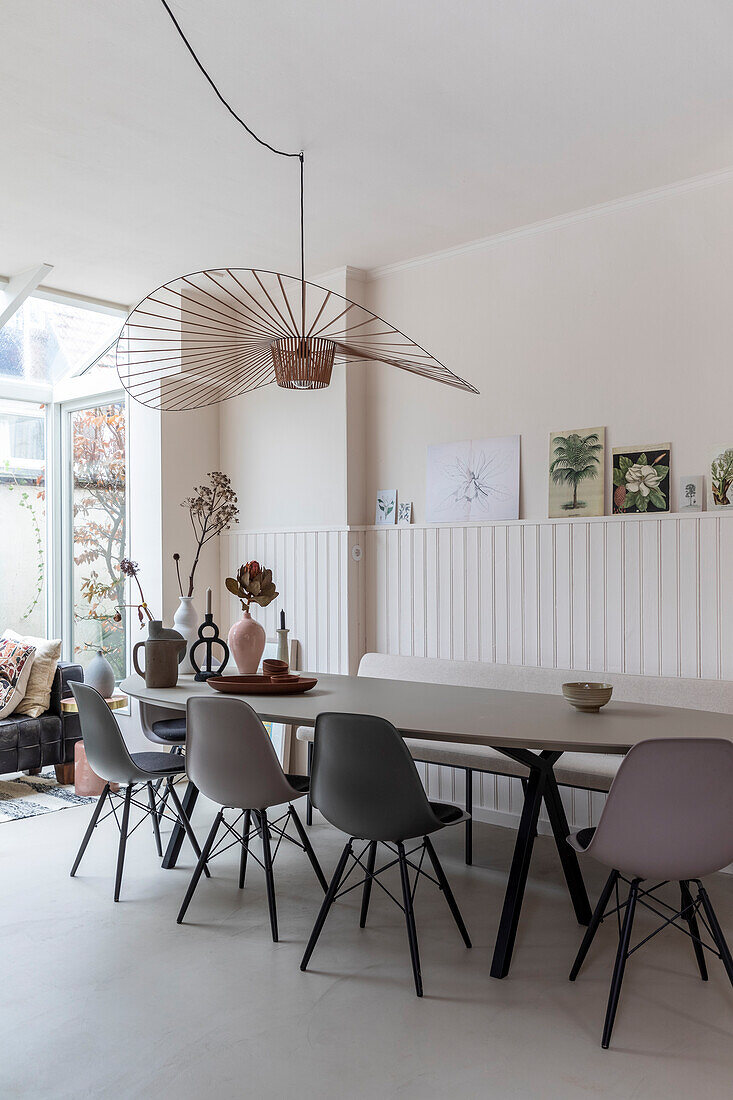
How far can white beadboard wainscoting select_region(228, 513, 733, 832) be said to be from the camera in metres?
3.74

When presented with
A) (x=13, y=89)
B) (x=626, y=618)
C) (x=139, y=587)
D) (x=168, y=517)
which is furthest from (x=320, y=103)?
(x=139, y=587)

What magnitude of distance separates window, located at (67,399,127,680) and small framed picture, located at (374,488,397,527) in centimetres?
185

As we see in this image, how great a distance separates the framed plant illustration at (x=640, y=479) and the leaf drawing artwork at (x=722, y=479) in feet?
0.68

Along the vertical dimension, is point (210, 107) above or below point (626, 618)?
above

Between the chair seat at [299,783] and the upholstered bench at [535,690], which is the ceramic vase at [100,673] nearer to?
the upholstered bench at [535,690]

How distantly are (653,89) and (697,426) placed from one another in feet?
4.55

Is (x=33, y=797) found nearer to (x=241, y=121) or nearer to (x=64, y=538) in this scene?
(x=64, y=538)

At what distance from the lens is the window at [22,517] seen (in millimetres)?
5773

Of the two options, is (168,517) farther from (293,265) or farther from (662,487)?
(662,487)

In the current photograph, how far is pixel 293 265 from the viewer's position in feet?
16.2

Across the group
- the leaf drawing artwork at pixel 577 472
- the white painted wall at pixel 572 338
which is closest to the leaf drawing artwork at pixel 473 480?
the white painted wall at pixel 572 338

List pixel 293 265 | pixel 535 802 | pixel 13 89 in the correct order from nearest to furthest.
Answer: pixel 535 802 → pixel 13 89 → pixel 293 265

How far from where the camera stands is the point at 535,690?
13.0ft

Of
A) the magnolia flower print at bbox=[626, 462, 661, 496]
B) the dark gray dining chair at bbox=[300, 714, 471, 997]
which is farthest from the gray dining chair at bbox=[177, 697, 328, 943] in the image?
the magnolia flower print at bbox=[626, 462, 661, 496]
